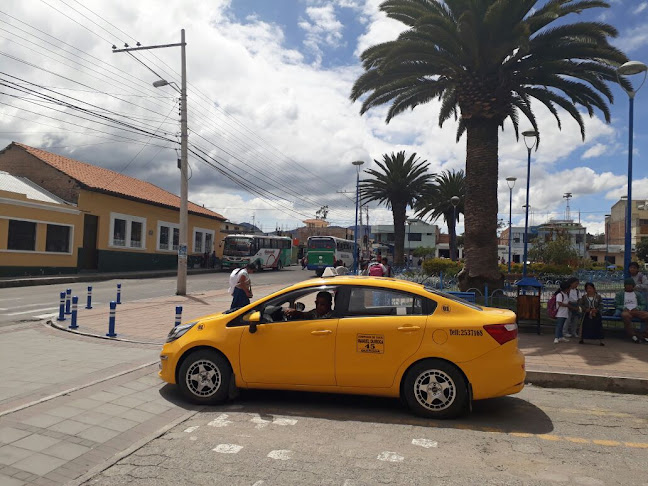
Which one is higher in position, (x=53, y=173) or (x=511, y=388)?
(x=53, y=173)

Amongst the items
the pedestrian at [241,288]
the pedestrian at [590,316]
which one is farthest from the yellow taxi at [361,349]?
the pedestrian at [590,316]

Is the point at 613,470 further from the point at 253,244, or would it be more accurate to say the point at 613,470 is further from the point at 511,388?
the point at 253,244

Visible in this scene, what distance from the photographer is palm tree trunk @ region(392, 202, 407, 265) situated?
3173 centimetres

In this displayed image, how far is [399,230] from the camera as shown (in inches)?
1277

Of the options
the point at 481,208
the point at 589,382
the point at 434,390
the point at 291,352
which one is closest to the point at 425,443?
the point at 434,390

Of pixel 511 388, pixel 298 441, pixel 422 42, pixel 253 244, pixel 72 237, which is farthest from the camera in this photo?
pixel 253 244

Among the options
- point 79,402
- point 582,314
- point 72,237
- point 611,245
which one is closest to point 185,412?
point 79,402

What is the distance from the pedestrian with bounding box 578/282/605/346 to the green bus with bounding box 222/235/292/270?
2804 cm

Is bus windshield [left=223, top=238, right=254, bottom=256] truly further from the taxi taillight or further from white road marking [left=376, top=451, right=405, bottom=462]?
white road marking [left=376, top=451, right=405, bottom=462]

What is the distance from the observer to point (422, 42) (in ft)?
45.2

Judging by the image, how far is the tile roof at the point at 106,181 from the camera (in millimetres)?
28125

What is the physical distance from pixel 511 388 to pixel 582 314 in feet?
17.9

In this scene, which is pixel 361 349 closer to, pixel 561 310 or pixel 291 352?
pixel 291 352

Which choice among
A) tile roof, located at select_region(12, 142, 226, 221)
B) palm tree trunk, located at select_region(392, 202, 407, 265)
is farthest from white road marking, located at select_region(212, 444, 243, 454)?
palm tree trunk, located at select_region(392, 202, 407, 265)
